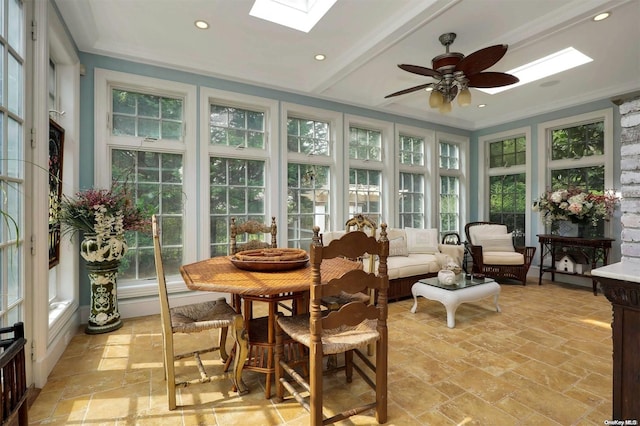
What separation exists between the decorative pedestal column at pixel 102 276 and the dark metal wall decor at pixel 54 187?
207 mm

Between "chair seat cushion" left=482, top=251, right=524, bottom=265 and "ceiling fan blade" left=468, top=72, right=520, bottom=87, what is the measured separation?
9.66 ft

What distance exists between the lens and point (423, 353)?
259 cm

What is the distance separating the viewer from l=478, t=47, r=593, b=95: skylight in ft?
11.8

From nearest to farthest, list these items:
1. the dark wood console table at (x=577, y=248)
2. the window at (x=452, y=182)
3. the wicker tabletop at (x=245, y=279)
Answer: the wicker tabletop at (x=245, y=279) < the dark wood console table at (x=577, y=248) < the window at (x=452, y=182)

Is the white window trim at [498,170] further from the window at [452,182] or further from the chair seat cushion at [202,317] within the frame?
the chair seat cushion at [202,317]

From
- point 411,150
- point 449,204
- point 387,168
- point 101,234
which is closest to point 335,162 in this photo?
point 387,168

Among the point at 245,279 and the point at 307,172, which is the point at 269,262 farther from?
the point at 307,172

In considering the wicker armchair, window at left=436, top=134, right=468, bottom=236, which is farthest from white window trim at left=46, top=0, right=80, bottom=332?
window at left=436, top=134, right=468, bottom=236

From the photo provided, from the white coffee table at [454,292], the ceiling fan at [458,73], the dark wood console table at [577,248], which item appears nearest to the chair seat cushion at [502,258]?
the dark wood console table at [577,248]

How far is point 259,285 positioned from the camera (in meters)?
1.76

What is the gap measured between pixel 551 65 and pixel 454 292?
315 centimetres

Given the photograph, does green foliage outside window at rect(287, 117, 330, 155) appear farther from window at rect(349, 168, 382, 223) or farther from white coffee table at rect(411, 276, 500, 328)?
white coffee table at rect(411, 276, 500, 328)

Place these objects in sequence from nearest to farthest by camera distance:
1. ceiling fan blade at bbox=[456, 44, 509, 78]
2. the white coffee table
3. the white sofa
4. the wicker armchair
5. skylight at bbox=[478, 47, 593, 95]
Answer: ceiling fan blade at bbox=[456, 44, 509, 78], the white coffee table, skylight at bbox=[478, 47, 593, 95], the white sofa, the wicker armchair

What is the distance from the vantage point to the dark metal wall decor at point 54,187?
266cm
